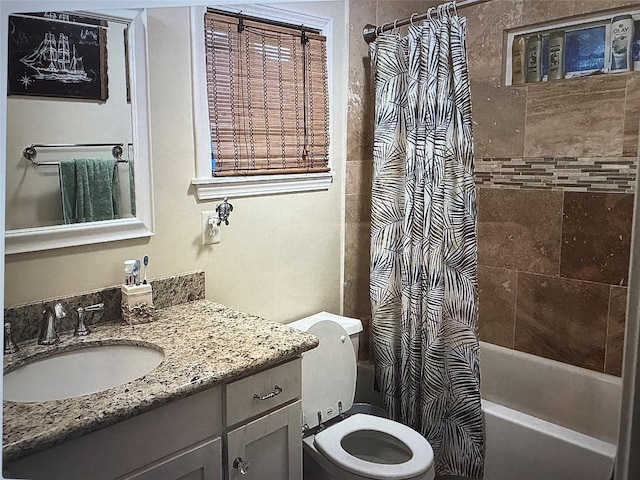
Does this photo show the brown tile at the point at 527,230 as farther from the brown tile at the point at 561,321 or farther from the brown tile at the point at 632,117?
the brown tile at the point at 632,117

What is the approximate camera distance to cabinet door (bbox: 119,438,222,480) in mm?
1277

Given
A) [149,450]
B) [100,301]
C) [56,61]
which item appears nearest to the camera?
[149,450]

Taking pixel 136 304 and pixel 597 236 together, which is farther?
pixel 597 236

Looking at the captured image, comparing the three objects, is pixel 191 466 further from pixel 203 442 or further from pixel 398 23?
pixel 398 23

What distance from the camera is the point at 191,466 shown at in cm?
133

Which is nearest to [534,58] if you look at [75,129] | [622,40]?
[622,40]

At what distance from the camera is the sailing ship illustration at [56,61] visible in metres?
1.45

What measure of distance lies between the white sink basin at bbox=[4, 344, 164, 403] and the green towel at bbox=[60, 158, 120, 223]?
1.26 feet

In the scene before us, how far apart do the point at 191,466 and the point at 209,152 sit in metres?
0.90

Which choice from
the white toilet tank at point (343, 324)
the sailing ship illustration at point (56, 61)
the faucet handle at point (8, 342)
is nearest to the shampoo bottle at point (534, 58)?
the white toilet tank at point (343, 324)

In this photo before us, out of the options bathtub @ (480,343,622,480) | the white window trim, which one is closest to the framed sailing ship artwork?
the white window trim

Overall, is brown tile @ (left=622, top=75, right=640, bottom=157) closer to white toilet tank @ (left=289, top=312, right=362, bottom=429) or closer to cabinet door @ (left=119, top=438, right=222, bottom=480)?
white toilet tank @ (left=289, top=312, right=362, bottom=429)

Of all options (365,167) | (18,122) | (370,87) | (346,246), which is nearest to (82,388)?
(18,122)

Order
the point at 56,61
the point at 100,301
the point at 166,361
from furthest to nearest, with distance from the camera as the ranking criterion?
the point at 100,301 < the point at 56,61 < the point at 166,361
